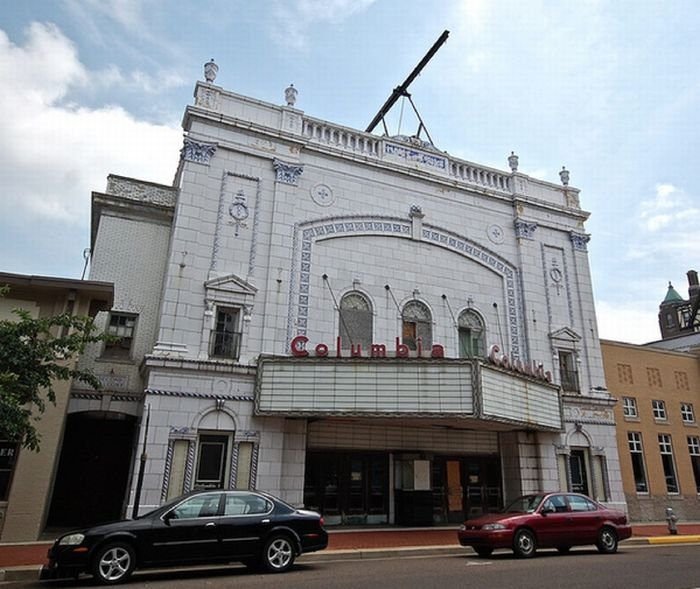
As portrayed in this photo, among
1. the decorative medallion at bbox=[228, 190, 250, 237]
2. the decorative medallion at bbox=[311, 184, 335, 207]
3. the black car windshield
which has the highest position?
the decorative medallion at bbox=[311, 184, 335, 207]

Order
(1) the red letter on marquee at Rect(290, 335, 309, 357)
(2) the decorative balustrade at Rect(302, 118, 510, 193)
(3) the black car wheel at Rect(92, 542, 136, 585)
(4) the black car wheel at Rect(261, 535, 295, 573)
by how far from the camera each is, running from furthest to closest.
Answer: (2) the decorative balustrade at Rect(302, 118, 510, 193)
(1) the red letter on marquee at Rect(290, 335, 309, 357)
(4) the black car wheel at Rect(261, 535, 295, 573)
(3) the black car wheel at Rect(92, 542, 136, 585)

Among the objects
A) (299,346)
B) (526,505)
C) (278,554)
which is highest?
(299,346)

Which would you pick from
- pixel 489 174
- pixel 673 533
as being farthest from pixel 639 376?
pixel 489 174

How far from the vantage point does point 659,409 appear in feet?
85.0

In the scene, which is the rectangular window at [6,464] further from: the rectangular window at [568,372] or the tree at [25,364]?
the rectangular window at [568,372]

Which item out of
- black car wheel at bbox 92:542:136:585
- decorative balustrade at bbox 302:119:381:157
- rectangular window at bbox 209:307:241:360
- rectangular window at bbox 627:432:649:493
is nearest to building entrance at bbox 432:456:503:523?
rectangular window at bbox 627:432:649:493

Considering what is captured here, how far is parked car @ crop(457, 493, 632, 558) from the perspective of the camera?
1272 centimetres

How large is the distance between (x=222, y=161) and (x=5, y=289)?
9322 millimetres

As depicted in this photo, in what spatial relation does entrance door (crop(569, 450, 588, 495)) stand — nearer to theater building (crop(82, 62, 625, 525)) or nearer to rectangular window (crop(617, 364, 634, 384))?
theater building (crop(82, 62, 625, 525))

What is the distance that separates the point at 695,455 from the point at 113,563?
2620 centimetres

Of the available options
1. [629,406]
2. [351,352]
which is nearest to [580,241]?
[629,406]

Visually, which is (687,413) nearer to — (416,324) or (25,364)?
(416,324)

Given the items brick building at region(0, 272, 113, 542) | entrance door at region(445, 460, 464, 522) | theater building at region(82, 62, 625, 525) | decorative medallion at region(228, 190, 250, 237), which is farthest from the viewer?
entrance door at region(445, 460, 464, 522)

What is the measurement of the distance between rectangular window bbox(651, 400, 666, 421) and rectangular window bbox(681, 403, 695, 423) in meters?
1.29
